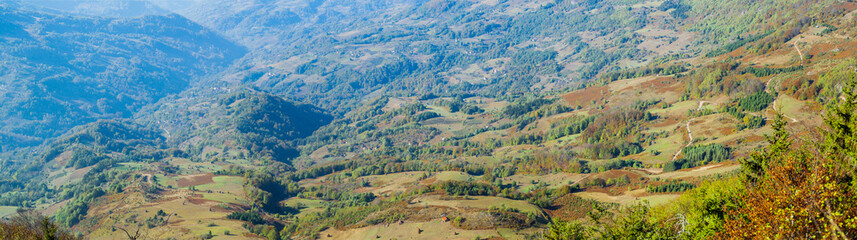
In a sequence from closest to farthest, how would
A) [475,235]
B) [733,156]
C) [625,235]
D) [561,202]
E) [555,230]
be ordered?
[625,235], [555,230], [475,235], [561,202], [733,156]

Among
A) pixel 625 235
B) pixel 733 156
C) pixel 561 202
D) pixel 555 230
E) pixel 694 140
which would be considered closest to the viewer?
pixel 625 235

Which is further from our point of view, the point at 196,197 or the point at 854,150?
the point at 196,197

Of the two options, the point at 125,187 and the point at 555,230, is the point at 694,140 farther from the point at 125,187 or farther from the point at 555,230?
the point at 125,187

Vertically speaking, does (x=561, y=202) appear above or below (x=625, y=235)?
below

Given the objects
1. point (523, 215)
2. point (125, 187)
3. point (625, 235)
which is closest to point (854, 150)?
point (625, 235)

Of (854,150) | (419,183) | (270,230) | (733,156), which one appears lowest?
(419,183)

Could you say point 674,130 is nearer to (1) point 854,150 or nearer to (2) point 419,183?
(2) point 419,183

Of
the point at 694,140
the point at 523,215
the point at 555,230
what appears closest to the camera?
the point at 555,230

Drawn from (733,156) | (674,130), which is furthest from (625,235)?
(674,130)

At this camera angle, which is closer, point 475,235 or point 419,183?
point 475,235
